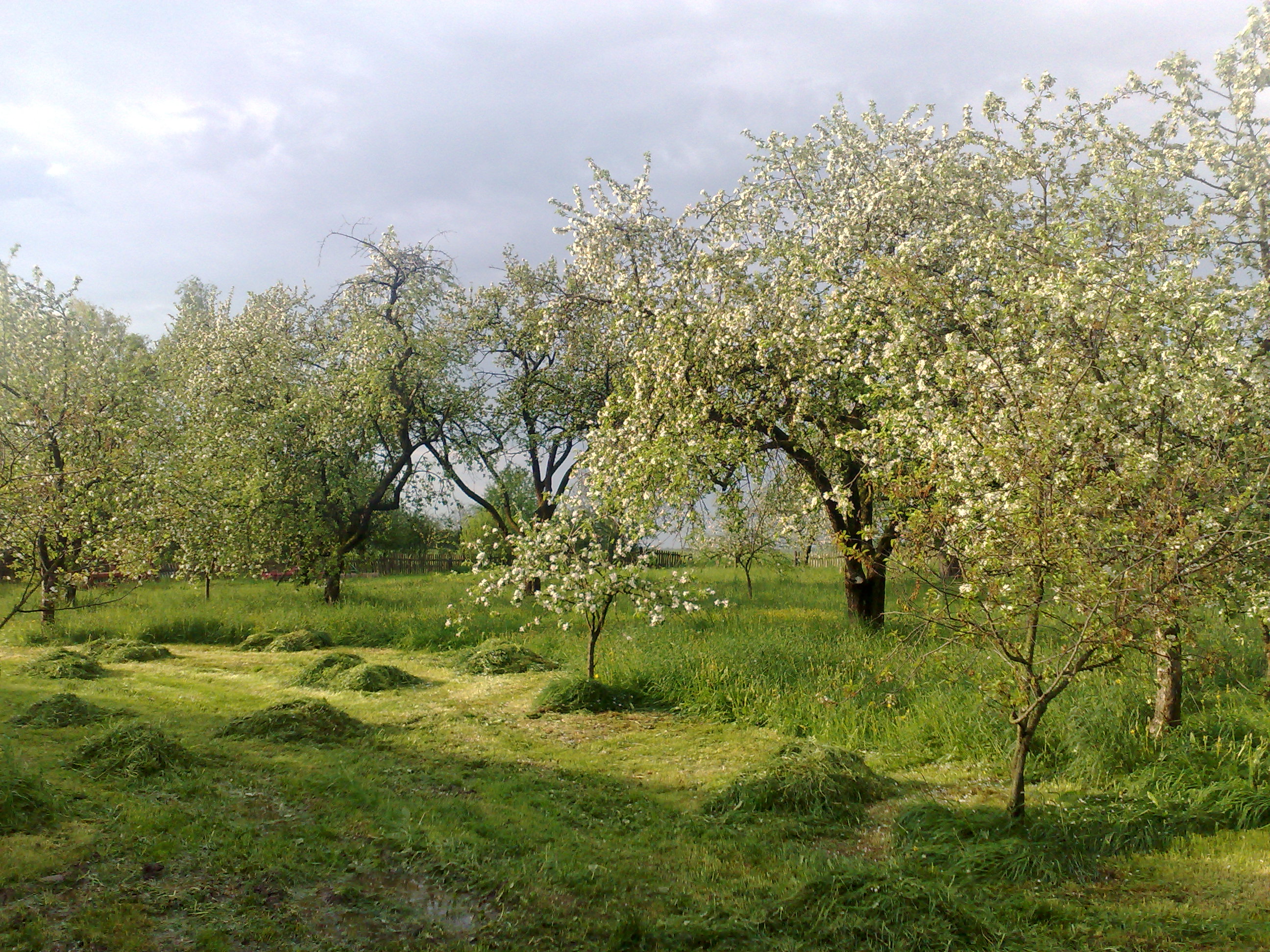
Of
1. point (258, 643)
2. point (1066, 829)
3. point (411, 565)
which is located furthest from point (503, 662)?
point (411, 565)

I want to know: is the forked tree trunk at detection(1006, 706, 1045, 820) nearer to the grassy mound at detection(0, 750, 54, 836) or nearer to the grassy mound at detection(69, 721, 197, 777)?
the grassy mound at detection(69, 721, 197, 777)

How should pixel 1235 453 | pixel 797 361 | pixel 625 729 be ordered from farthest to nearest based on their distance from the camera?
pixel 797 361 < pixel 625 729 < pixel 1235 453

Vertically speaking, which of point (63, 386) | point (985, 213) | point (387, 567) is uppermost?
point (985, 213)

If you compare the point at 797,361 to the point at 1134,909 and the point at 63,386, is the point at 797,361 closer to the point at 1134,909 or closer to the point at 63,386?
the point at 1134,909

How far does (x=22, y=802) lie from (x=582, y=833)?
15.6 ft

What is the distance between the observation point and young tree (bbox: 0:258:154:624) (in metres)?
16.0

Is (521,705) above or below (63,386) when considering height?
below

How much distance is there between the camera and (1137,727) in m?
8.80

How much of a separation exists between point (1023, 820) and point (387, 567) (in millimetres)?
33985

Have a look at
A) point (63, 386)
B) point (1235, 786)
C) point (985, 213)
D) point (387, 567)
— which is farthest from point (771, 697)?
point (387, 567)

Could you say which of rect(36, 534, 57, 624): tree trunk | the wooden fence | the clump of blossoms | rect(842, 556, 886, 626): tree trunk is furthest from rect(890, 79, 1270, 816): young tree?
the wooden fence

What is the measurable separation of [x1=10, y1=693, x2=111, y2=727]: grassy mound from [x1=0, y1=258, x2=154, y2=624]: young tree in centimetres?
276

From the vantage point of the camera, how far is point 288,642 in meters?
18.0

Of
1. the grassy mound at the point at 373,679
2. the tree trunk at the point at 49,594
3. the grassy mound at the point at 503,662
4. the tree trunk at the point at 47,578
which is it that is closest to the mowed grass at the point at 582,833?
the grassy mound at the point at 373,679
